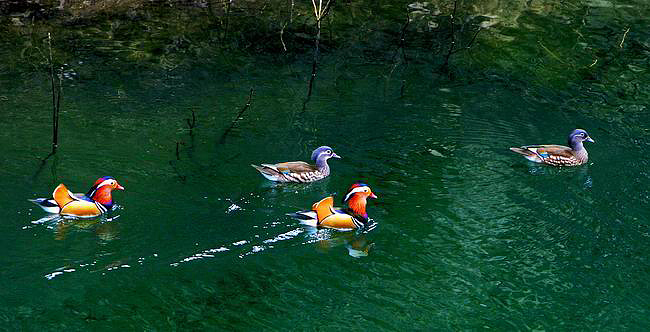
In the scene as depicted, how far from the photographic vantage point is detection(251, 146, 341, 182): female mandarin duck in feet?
42.2

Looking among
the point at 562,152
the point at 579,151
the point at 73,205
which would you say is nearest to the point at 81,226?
the point at 73,205

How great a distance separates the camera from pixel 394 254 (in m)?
11.3

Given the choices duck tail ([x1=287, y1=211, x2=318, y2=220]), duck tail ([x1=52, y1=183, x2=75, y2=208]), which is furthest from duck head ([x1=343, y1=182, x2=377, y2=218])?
duck tail ([x1=52, y1=183, x2=75, y2=208])

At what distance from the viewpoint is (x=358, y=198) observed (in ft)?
39.3

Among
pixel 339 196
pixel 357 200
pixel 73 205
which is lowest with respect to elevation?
pixel 339 196

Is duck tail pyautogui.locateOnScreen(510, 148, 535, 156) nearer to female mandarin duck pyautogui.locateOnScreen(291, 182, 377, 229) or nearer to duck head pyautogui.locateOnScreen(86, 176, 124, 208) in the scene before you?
female mandarin duck pyautogui.locateOnScreen(291, 182, 377, 229)

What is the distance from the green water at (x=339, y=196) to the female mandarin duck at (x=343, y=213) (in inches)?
6.5

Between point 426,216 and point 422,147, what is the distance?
231 centimetres

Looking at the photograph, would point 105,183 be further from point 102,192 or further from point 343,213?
point 343,213

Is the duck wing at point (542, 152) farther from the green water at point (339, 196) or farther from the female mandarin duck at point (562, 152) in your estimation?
the green water at point (339, 196)

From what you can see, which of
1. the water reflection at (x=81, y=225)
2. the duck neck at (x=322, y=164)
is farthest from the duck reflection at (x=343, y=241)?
the water reflection at (x=81, y=225)

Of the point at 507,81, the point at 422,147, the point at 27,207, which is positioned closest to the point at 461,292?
the point at 422,147

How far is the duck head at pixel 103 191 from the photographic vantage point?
11.6m

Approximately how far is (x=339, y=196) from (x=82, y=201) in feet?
10.8
